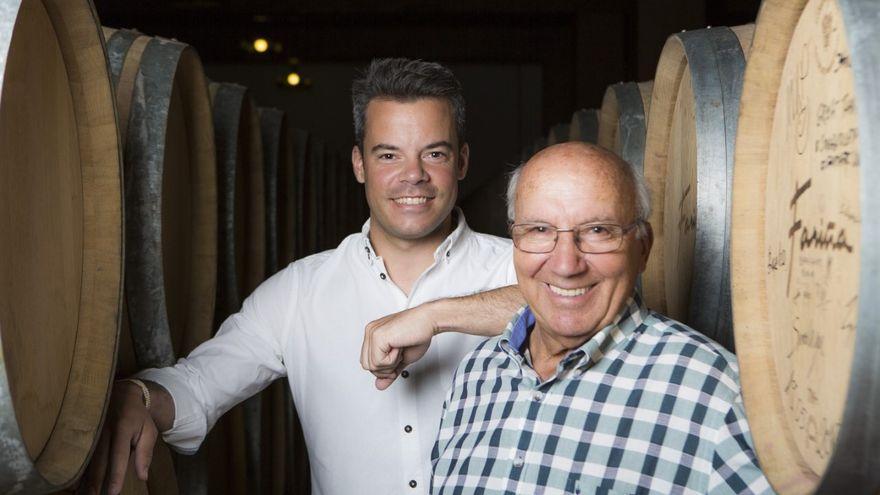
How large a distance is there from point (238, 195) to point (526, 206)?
2.01m

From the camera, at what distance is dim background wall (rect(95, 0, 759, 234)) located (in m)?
9.22

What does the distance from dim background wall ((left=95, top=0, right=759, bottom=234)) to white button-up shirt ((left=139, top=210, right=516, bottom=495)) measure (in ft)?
14.2

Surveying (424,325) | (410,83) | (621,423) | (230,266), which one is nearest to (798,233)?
(621,423)

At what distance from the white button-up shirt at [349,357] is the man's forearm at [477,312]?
404 millimetres

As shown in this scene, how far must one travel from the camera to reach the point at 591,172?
5.77 ft

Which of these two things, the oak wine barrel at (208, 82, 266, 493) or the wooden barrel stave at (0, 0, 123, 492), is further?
the oak wine barrel at (208, 82, 266, 493)

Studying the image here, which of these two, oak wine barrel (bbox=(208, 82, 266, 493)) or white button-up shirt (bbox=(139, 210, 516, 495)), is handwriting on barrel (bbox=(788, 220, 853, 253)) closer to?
white button-up shirt (bbox=(139, 210, 516, 495))

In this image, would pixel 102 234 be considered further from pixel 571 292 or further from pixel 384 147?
pixel 384 147

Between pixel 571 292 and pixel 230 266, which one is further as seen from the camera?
pixel 230 266

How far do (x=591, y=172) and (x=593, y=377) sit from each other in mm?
366

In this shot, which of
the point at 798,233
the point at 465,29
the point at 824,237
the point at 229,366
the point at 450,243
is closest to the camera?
the point at 824,237

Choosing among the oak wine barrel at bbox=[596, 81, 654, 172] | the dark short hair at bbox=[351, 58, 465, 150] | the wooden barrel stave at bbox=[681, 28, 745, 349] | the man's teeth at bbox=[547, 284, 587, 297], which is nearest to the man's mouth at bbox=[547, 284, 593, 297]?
the man's teeth at bbox=[547, 284, 587, 297]

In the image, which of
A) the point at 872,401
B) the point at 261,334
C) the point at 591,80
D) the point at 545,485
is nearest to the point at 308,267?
the point at 261,334

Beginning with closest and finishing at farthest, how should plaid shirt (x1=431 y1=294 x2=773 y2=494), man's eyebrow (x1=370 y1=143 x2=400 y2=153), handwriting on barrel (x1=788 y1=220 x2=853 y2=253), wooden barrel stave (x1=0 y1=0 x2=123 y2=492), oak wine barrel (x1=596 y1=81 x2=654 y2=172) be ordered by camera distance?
handwriting on barrel (x1=788 y1=220 x2=853 y2=253)
wooden barrel stave (x1=0 y1=0 x2=123 y2=492)
plaid shirt (x1=431 y1=294 x2=773 y2=494)
oak wine barrel (x1=596 y1=81 x2=654 y2=172)
man's eyebrow (x1=370 y1=143 x2=400 y2=153)
